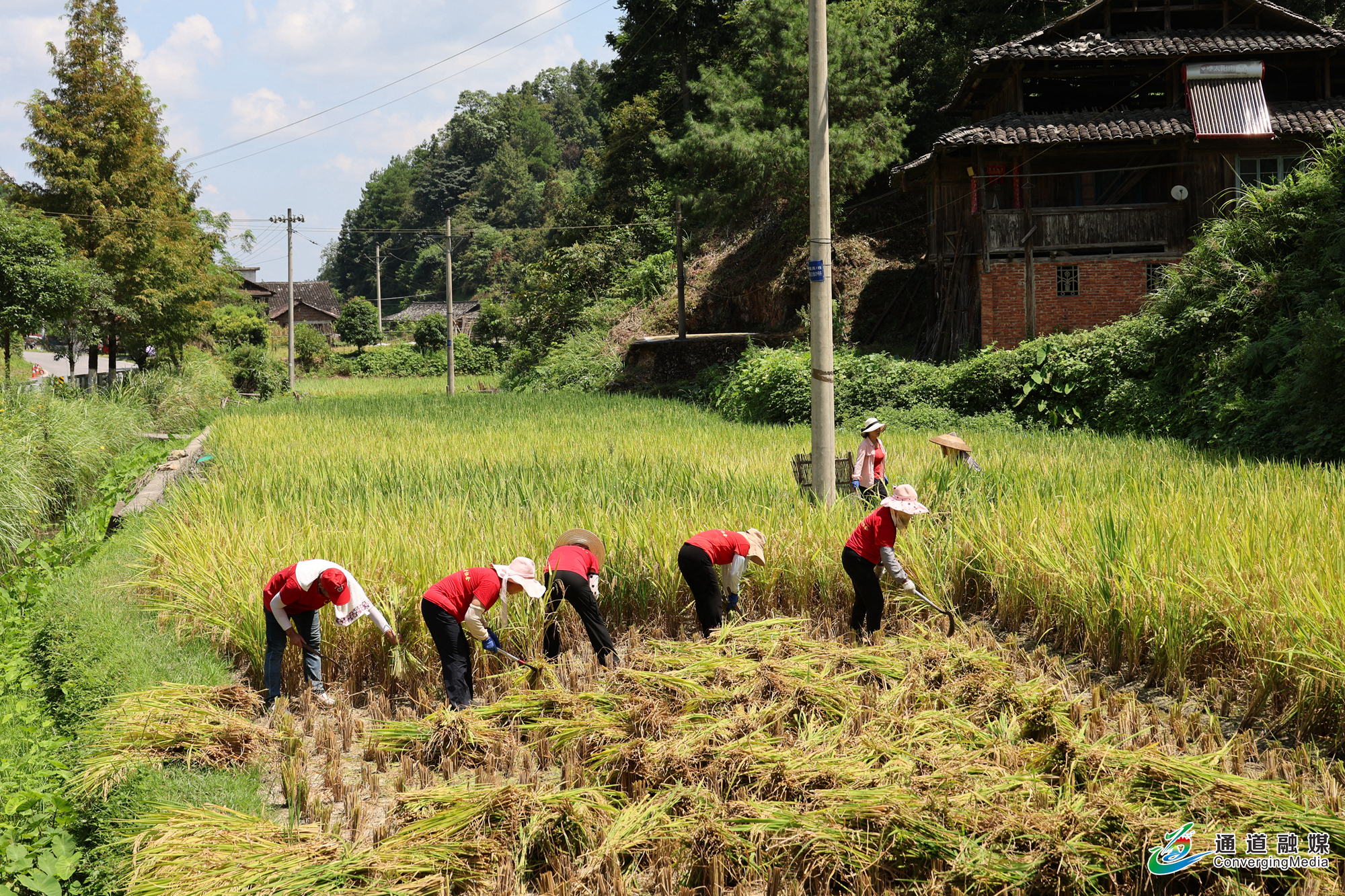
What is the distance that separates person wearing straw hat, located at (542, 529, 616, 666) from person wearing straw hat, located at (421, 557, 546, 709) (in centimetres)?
33

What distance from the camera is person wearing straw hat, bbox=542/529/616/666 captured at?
5.68 m

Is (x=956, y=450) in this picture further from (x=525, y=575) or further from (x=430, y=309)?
(x=430, y=309)

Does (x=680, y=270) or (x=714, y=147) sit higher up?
(x=714, y=147)

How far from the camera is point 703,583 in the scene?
610 cm

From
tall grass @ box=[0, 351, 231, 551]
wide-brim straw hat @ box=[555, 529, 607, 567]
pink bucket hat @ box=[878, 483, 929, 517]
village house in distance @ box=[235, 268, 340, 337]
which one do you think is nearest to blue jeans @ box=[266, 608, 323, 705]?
wide-brim straw hat @ box=[555, 529, 607, 567]

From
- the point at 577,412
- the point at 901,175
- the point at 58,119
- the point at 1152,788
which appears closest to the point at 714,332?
the point at 901,175

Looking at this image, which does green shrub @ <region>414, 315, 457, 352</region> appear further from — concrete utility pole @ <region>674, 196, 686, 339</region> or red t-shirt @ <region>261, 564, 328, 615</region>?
red t-shirt @ <region>261, 564, 328, 615</region>

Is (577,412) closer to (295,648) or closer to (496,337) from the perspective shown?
(295,648)

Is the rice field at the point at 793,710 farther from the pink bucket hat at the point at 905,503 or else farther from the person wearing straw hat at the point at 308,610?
the pink bucket hat at the point at 905,503

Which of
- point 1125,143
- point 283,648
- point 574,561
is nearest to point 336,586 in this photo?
point 283,648

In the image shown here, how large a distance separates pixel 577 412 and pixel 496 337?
30.3 m

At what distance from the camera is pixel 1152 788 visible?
3844mm

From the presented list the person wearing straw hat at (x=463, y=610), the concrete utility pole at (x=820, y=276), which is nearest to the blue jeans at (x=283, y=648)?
the person wearing straw hat at (x=463, y=610)

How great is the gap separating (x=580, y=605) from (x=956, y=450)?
184 inches
